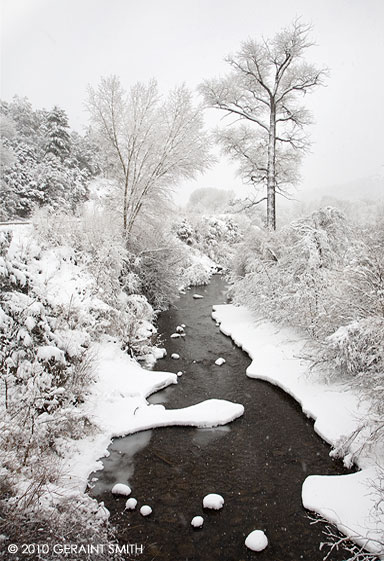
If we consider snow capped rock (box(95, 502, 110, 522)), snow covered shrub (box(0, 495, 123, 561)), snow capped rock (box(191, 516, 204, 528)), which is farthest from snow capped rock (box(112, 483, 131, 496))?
snow capped rock (box(191, 516, 204, 528))

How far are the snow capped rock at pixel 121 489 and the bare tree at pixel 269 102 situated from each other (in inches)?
367

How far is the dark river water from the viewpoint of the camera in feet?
10.4

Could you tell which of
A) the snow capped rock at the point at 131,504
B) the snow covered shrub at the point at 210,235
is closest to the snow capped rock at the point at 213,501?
the snow capped rock at the point at 131,504

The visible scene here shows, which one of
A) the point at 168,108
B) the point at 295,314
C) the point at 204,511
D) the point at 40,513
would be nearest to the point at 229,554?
the point at 204,511

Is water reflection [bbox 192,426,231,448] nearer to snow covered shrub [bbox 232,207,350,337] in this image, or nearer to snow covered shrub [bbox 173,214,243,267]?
snow covered shrub [bbox 232,207,350,337]

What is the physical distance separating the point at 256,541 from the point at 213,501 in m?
0.65

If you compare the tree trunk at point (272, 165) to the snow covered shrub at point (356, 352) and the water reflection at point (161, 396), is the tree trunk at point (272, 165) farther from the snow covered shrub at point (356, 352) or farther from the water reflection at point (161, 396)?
the water reflection at point (161, 396)

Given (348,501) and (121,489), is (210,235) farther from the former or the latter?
(348,501)

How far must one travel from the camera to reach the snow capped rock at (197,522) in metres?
3.37

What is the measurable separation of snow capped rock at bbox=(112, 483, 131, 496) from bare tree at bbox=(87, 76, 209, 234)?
9.31 metres

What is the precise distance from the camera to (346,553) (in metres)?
3.08

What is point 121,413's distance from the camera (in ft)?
18.1

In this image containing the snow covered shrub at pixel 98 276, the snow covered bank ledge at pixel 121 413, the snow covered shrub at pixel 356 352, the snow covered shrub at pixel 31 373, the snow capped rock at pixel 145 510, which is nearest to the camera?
the snow capped rock at pixel 145 510

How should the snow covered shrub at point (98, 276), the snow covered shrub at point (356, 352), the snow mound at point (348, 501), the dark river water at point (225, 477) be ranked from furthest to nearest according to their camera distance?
the snow covered shrub at point (98, 276) < the snow covered shrub at point (356, 352) < the dark river water at point (225, 477) < the snow mound at point (348, 501)
